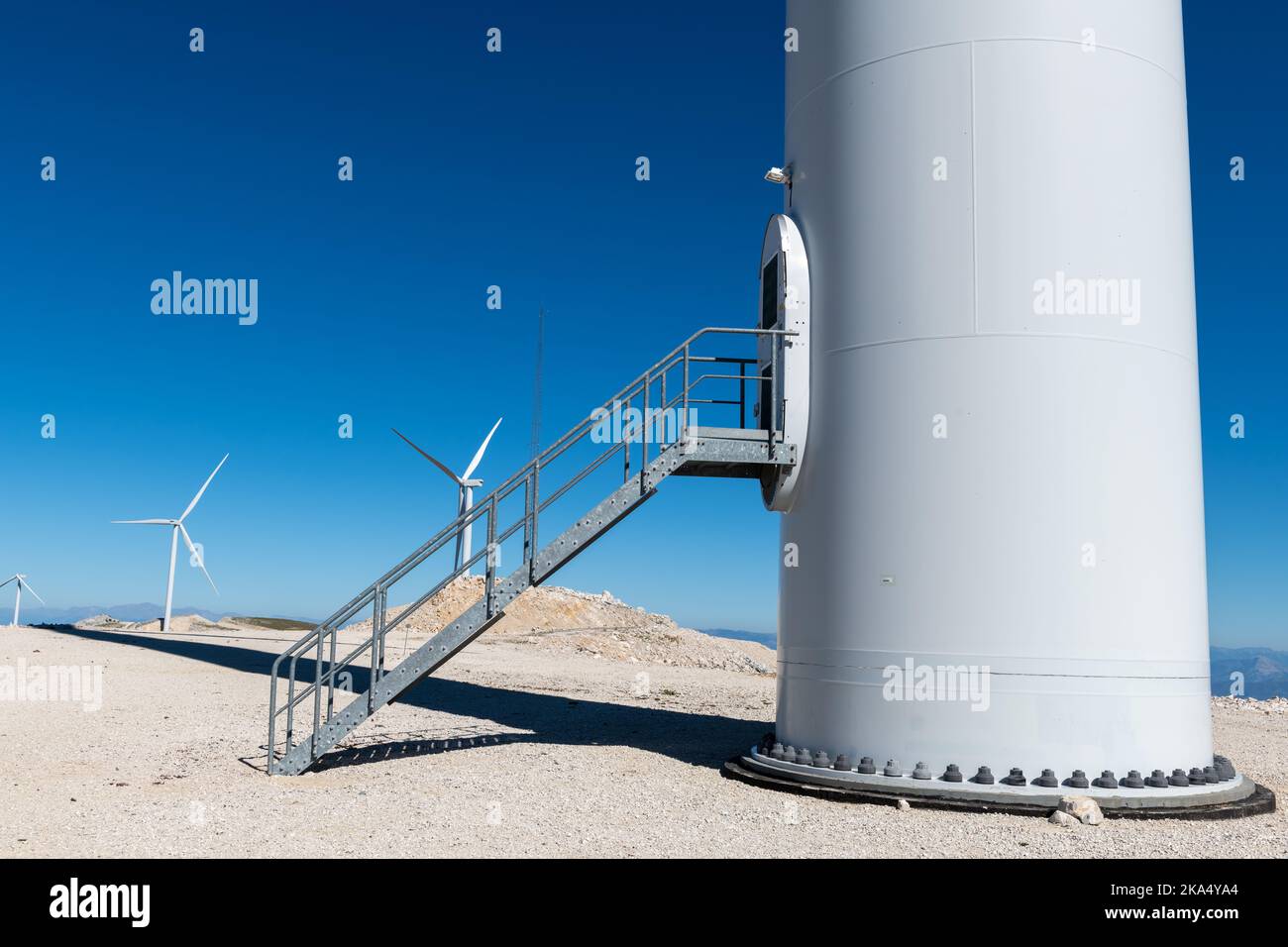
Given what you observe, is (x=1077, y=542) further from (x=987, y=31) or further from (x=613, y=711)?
(x=613, y=711)

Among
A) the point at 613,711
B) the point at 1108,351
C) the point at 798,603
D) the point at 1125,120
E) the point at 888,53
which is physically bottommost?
the point at 613,711

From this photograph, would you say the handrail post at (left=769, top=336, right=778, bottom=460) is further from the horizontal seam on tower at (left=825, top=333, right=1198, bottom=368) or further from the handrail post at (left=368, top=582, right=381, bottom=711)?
the handrail post at (left=368, top=582, right=381, bottom=711)

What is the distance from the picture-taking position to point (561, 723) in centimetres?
1912

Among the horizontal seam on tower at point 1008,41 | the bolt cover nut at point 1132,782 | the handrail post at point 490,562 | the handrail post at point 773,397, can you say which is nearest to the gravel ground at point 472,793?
the bolt cover nut at point 1132,782

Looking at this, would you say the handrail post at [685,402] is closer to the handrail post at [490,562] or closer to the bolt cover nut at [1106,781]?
the handrail post at [490,562]

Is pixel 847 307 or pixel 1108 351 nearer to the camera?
pixel 1108 351

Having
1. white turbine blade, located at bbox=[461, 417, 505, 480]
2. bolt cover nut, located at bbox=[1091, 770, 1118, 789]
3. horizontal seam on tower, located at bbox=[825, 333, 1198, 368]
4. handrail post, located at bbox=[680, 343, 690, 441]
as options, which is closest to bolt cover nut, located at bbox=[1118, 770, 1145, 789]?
bolt cover nut, located at bbox=[1091, 770, 1118, 789]

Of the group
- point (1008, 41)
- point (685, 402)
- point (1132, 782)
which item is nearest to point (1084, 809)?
point (1132, 782)

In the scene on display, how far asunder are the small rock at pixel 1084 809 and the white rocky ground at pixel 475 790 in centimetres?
16

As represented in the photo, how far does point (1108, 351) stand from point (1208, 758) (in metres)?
4.88

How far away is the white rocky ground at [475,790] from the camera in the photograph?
970 cm

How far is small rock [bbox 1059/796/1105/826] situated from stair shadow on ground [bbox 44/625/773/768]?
5058 mm
